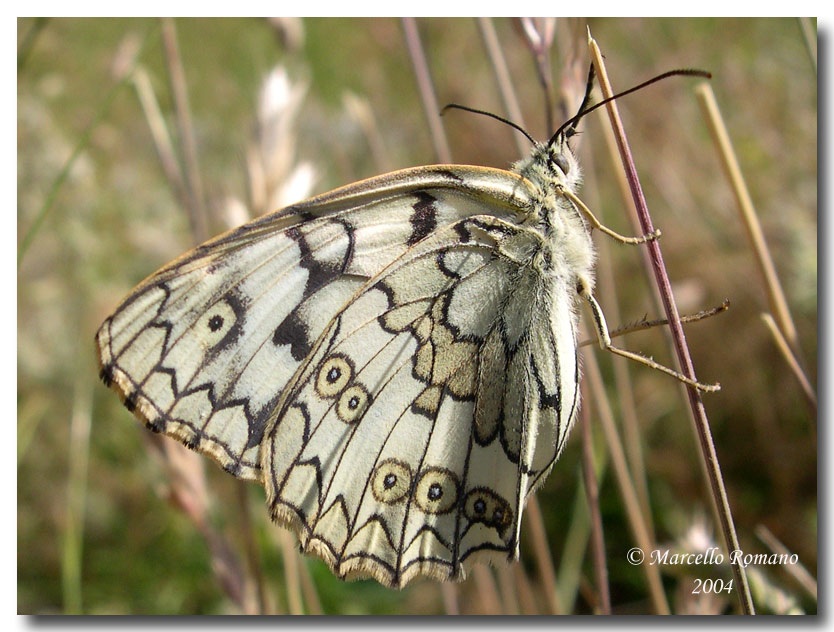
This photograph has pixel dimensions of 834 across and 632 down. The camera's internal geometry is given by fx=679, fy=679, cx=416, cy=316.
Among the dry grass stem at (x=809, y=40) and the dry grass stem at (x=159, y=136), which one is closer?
the dry grass stem at (x=809, y=40)

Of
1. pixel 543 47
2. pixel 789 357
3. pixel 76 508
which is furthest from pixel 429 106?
pixel 76 508

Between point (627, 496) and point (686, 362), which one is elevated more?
point (686, 362)

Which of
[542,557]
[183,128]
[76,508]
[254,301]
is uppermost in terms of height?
[183,128]

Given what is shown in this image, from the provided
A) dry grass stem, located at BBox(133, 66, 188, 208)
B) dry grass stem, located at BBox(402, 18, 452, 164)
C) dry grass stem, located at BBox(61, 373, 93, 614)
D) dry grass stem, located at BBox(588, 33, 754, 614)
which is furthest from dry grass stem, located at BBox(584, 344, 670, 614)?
dry grass stem, located at BBox(61, 373, 93, 614)

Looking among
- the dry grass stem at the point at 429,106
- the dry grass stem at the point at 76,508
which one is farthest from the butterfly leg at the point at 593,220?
the dry grass stem at the point at 76,508

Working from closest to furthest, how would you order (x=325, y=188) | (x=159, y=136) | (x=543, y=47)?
(x=543, y=47)
(x=159, y=136)
(x=325, y=188)

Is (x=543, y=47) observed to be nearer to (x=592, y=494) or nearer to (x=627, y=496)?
(x=592, y=494)

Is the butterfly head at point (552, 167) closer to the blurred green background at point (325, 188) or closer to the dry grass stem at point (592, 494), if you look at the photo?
the dry grass stem at point (592, 494)
